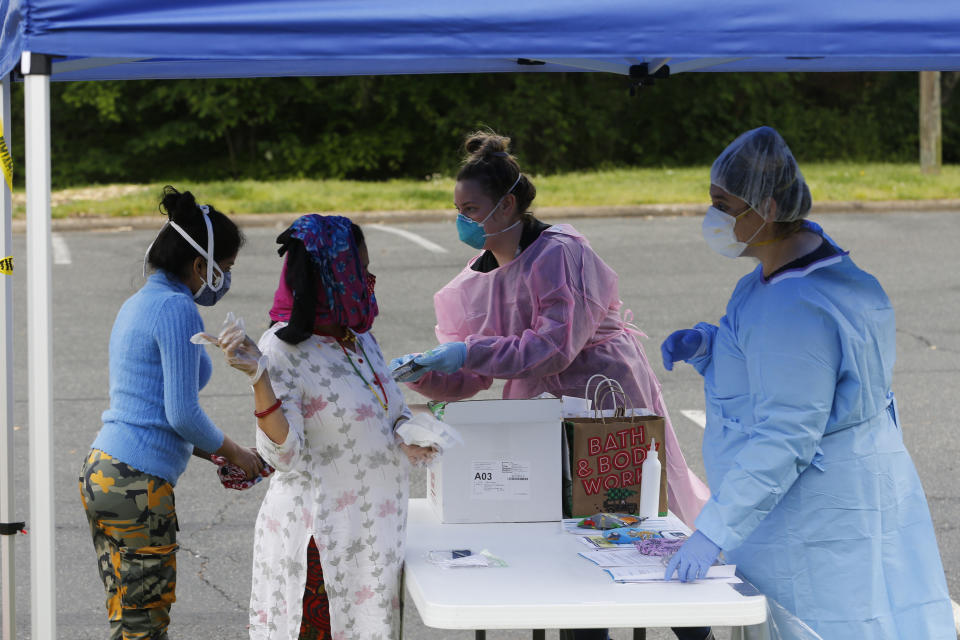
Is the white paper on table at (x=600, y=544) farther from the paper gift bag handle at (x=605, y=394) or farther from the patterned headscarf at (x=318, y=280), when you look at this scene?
the patterned headscarf at (x=318, y=280)

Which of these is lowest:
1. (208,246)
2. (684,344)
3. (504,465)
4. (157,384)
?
(504,465)

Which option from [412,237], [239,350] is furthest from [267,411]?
[412,237]

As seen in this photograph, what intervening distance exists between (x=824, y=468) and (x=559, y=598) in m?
0.70

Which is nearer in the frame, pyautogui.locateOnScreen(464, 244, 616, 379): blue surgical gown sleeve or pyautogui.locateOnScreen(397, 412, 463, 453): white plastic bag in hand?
pyautogui.locateOnScreen(397, 412, 463, 453): white plastic bag in hand

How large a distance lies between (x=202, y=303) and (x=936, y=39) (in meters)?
2.05

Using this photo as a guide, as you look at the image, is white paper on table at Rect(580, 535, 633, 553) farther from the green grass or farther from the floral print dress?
the green grass

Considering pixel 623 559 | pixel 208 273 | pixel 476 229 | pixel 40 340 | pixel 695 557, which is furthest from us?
pixel 476 229

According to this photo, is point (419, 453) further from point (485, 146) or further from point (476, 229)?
point (485, 146)

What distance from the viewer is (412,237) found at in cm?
1381

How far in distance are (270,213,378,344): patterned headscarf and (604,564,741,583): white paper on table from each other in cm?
87

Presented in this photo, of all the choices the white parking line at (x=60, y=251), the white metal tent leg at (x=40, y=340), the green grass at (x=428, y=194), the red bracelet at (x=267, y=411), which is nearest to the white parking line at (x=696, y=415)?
the red bracelet at (x=267, y=411)

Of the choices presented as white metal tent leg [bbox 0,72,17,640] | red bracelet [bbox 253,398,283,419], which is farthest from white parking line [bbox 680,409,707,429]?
red bracelet [bbox 253,398,283,419]

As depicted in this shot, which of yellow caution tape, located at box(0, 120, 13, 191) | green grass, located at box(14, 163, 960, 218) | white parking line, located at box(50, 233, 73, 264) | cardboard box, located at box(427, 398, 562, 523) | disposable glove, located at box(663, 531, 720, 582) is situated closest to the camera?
disposable glove, located at box(663, 531, 720, 582)

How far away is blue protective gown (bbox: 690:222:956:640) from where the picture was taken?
8.87 feet
